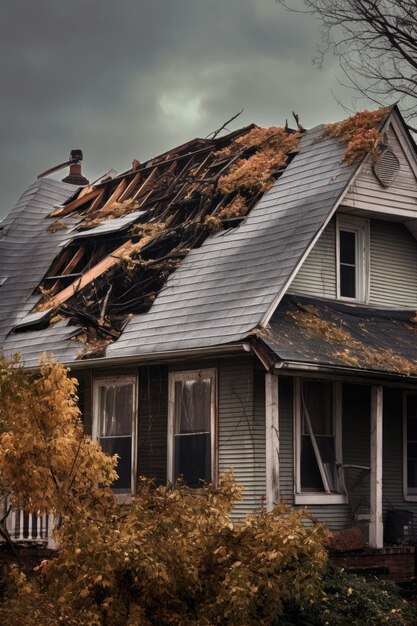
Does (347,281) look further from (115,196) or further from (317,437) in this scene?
(115,196)

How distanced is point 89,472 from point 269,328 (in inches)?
192

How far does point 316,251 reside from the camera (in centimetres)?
2248

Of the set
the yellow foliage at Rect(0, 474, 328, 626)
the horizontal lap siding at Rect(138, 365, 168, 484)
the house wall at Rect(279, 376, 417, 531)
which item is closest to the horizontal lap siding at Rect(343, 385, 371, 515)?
the house wall at Rect(279, 376, 417, 531)

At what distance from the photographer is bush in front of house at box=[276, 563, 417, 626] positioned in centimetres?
1568

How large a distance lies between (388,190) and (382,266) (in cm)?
157

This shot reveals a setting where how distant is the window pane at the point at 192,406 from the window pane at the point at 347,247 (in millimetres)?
4035

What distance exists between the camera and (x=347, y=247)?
76.2 feet

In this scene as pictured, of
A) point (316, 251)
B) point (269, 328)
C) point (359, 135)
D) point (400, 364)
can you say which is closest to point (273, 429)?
point (269, 328)

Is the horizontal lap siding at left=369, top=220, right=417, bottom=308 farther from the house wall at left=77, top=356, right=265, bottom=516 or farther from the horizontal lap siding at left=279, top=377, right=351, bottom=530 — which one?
the house wall at left=77, top=356, right=265, bottom=516

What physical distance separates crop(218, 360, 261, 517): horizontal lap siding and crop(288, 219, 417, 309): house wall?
2678 millimetres

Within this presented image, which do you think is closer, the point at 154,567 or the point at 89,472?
the point at 154,567

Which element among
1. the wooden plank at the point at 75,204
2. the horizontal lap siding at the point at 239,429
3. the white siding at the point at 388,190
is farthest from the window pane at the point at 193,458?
the wooden plank at the point at 75,204

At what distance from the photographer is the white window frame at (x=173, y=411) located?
20.5 m

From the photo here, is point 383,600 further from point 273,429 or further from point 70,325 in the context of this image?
point 70,325
